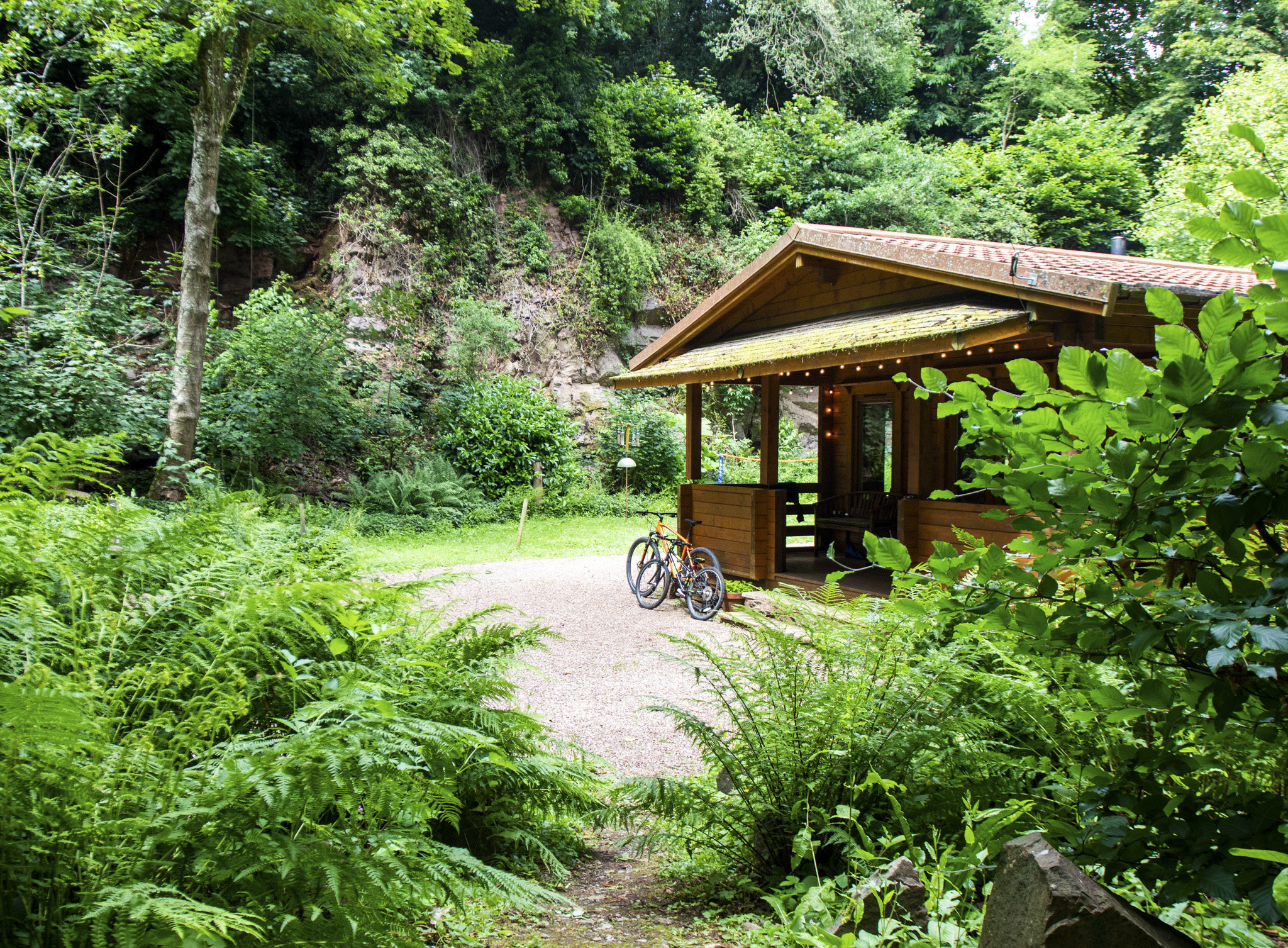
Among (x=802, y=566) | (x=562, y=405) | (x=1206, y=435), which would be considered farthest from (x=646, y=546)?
(x=562, y=405)

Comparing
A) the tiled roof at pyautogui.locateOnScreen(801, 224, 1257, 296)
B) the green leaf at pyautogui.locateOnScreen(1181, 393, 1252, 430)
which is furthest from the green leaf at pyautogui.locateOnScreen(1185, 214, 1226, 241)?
the tiled roof at pyautogui.locateOnScreen(801, 224, 1257, 296)

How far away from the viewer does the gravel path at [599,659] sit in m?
4.75

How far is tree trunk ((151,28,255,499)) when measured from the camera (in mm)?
10945

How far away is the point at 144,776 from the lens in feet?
5.08

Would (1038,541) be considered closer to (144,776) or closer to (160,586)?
(144,776)

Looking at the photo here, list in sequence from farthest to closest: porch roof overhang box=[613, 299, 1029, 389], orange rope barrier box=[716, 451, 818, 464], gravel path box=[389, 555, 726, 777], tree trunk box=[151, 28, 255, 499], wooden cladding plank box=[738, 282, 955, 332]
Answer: orange rope barrier box=[716, 451, 818, 464] < tree trunk box=[151, 28, 255, 499] < wooden cladding plank box=[738, 282, 955, 332] < porch roof overhang box=[613, 299, 1029, 389] < gravel path box=[389, 555, 726, 777]

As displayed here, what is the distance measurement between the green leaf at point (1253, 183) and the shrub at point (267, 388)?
14.0 meters

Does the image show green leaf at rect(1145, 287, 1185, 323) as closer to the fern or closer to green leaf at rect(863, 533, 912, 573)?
green leaf at rect(863, 533, 912, 573)

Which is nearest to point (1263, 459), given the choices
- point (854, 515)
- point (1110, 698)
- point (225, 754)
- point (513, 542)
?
point (1110, 698)

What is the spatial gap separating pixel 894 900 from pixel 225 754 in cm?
159

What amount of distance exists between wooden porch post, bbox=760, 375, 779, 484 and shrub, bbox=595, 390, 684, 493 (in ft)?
31.7

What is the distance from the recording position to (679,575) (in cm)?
894

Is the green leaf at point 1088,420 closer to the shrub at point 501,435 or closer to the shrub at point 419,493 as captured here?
the shrub at point 419,493

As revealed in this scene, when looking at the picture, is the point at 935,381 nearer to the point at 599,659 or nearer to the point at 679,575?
the point at 599,659
